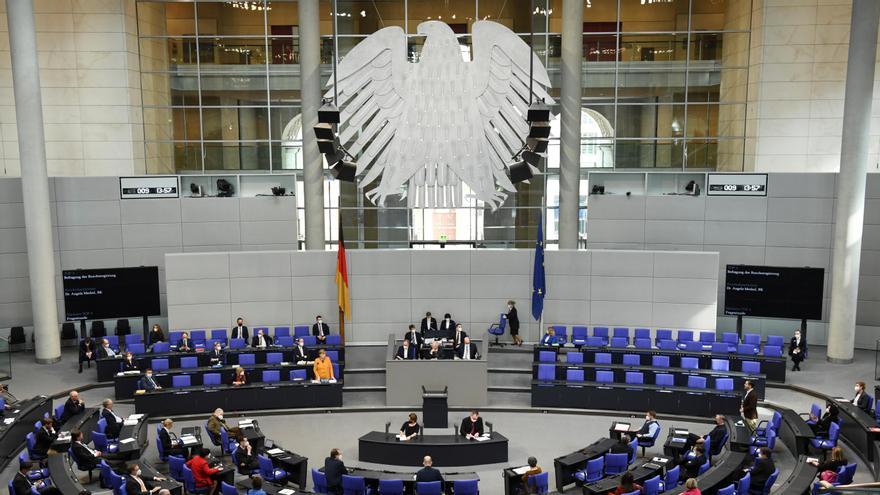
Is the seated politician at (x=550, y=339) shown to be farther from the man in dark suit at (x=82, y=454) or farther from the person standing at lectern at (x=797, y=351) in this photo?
the man in dark suit at (x=82, y=454)

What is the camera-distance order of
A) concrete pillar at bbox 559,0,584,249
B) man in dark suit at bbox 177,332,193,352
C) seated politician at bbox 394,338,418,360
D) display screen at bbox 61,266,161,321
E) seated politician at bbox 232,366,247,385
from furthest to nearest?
concrete pillar at bbox 559,0,584,249 < display screen at bbox 61,266,161,321 < man in dark suit at bbox 177,332,193,352 < seated politician at bbox 394,338,418,360 < seated politician at bbox 232,366,247,385

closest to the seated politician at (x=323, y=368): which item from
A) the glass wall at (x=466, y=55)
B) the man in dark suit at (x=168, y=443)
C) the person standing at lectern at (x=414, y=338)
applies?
the person standing at lectern at (x=414, y=338)

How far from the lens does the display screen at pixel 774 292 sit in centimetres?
1998

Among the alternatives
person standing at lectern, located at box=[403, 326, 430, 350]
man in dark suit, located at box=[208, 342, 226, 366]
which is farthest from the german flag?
man in dark suit, located at box=[208, 342, 226, 366]

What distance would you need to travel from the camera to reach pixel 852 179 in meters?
19.2

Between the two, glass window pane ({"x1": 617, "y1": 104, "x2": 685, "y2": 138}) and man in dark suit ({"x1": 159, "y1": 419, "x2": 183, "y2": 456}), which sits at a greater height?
glass window pane ({"x1": 617, "y1": 104, "x2": 685, "y2": 138})

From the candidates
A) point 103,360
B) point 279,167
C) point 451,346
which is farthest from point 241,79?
point 451,346

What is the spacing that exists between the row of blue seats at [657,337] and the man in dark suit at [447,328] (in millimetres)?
2644

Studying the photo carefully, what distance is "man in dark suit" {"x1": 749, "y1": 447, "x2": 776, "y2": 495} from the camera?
11859 millimetres

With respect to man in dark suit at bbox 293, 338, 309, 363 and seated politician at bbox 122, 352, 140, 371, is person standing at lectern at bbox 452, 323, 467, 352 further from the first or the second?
seated politician at bbox 122, 352, 140, 371

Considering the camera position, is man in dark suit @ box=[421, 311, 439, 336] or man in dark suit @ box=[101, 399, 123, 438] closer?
man in dark suit @ box=[101, 399, 123, 438]

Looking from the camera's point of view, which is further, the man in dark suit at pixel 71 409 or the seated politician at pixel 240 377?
the seated politician at pixel 240 377

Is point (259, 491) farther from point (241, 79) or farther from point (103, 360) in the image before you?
point (241, 79)

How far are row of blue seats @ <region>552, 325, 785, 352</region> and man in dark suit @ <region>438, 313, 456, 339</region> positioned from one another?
2.64 meters
